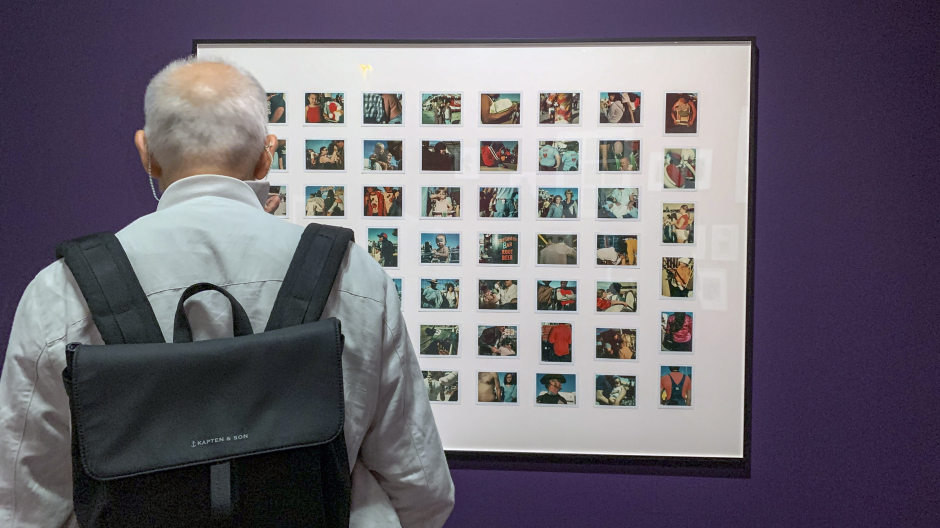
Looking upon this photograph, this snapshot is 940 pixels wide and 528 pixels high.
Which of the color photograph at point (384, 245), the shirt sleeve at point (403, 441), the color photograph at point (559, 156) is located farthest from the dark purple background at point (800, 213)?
the shirt sleeve at point (403, 441)

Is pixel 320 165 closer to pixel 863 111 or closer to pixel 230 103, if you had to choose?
pixel 230 103

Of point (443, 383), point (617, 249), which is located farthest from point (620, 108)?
point (443, 383)

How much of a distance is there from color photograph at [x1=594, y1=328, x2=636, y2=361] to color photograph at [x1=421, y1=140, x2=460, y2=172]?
1.78 ft

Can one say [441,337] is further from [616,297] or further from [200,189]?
[200,189]

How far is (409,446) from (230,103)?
1.76 feet

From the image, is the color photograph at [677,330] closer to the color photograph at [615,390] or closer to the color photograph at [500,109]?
the color photograph at [615,390]

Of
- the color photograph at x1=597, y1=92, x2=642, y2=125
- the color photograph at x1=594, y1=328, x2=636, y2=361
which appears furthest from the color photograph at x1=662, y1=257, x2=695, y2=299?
the color photograph at x1=597, y1=92, x2=642, y2=125

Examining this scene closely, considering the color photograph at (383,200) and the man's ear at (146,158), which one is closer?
the man's ear at (146,158)

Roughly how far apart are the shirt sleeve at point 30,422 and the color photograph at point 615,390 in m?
1.10

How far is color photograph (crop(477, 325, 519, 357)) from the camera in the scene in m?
1.45

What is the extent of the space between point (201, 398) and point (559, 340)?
937mm

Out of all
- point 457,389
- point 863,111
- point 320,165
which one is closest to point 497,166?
point 320,165

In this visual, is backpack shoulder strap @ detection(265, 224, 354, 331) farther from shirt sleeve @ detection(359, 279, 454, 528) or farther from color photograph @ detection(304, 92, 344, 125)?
color photograph @ detection(304, 92, 344, 125)

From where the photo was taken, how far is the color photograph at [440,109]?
A: 56.5 inches
